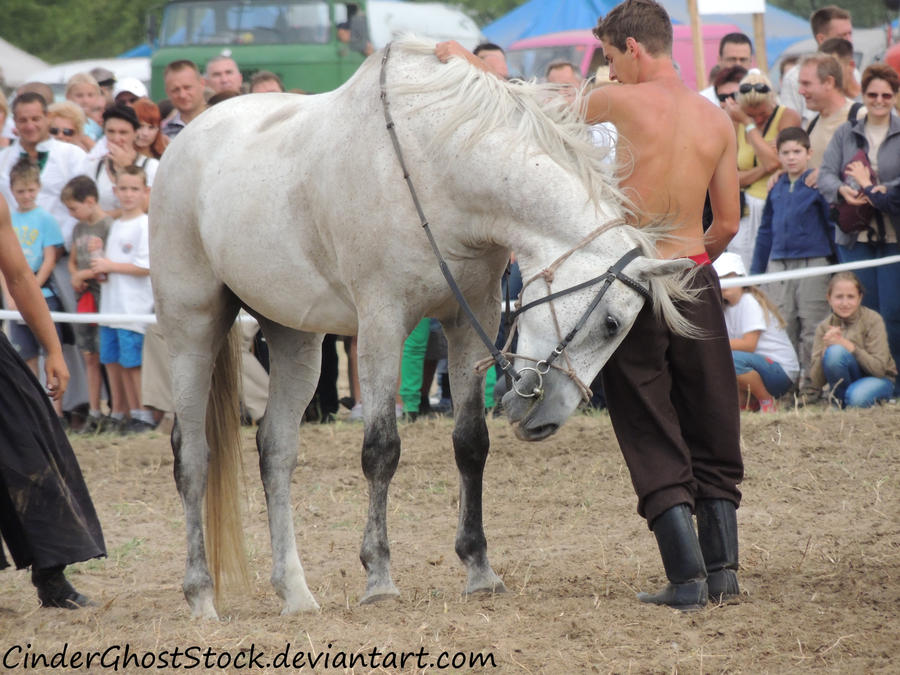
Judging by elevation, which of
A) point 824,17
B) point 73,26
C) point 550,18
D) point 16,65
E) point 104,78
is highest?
point 73,26

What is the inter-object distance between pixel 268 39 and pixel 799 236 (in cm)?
1022

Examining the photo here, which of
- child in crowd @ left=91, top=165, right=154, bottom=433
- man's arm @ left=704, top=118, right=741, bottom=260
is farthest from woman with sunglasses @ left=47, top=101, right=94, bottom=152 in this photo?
man's arm @ left=704, top=118, right=741, bottom=260

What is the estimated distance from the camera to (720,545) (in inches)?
185

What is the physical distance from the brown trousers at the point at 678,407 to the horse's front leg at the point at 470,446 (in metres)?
0.58

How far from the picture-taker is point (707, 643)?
13.3 feet

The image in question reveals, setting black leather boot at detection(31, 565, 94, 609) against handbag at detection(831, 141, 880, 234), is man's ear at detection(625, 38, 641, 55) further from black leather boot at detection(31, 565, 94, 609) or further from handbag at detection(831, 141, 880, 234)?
handbag at detection(831, 141, 880, 234)

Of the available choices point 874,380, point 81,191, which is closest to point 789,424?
point 874,380

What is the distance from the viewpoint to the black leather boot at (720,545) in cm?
470

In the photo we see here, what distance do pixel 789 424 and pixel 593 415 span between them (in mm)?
1556

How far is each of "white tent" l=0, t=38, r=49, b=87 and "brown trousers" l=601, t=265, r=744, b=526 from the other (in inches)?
734

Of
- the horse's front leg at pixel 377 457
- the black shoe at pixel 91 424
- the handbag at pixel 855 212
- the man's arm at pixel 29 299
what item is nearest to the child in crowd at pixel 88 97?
the black shoe at pixel 91 424

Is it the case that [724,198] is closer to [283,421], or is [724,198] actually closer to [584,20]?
[283,421]

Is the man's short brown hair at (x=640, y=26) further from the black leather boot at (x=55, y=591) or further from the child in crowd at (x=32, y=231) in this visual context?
the child in crowd at (x=32, y=231)

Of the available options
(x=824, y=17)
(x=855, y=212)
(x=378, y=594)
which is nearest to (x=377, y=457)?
(x=378, y=594)
